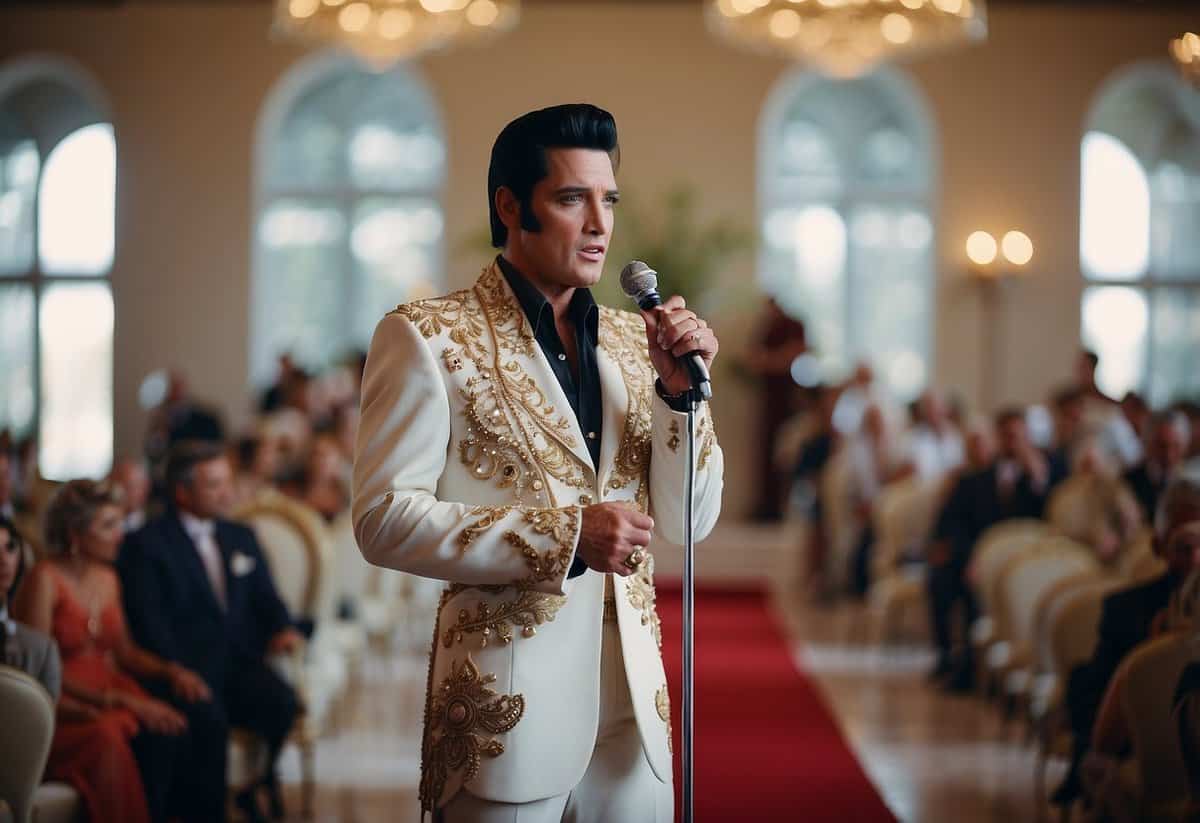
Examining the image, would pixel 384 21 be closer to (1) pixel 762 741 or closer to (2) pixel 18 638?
(1) pixel 762 741

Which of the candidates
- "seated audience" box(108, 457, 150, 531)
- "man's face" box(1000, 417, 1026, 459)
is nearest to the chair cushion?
"seated audience" box(108, 457, 150, 531)

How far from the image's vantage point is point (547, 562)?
226 centimetres

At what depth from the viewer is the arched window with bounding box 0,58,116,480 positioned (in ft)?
45.4

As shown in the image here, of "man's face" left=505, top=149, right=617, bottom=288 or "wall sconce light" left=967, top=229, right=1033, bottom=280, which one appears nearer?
"man's face" left=505, top=149, right=617, bottom=288

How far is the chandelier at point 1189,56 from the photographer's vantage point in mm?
4043

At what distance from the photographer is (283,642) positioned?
5.21 m

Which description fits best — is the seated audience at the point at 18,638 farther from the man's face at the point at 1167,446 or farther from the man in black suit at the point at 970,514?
the man in black suit at the point at 970,514

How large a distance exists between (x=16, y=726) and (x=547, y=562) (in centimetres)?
181

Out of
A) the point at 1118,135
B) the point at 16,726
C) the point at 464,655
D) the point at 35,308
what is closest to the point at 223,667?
the point at 16,726

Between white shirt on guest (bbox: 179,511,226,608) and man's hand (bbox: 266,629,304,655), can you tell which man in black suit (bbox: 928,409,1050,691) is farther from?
white shirt on guest (bbox: 179,511,226,608)

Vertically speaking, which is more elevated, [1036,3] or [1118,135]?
[1036,3]

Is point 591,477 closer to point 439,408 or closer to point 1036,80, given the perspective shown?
point 439,408

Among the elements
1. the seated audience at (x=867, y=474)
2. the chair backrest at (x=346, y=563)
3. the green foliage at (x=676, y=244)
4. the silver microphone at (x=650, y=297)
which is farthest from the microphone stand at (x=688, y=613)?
the green foliage at (x=676, y=244)

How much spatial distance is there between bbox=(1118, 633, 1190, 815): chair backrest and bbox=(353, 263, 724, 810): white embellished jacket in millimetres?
1817
